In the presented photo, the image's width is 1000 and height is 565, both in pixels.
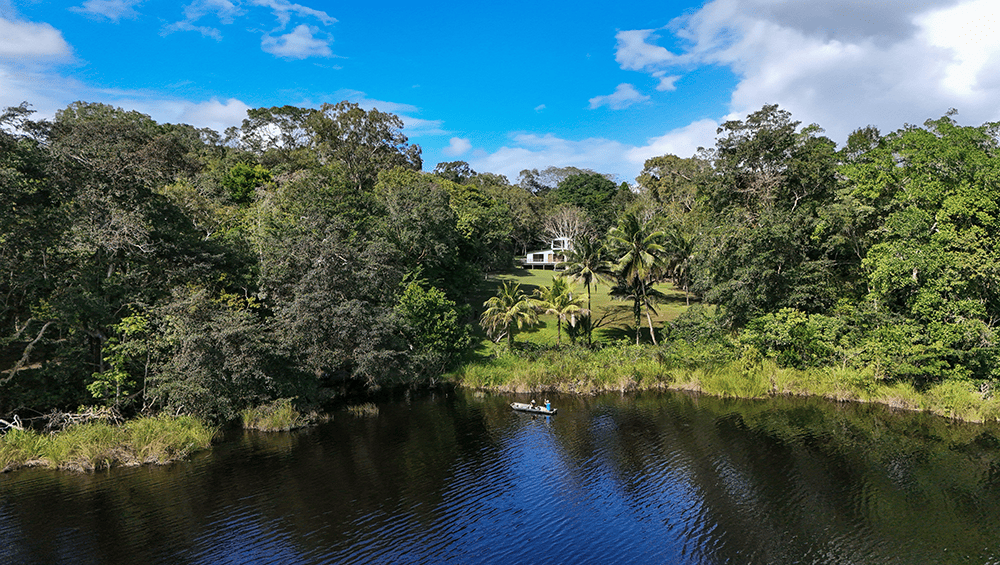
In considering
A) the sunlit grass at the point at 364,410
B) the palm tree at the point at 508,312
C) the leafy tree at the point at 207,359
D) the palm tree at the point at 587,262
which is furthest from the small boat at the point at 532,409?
the leafy tree at the point at 207,359

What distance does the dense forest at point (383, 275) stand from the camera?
30172 mm

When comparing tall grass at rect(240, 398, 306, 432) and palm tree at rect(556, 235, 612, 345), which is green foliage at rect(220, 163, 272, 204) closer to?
palm tree at rect(556, 235, 612, 345)

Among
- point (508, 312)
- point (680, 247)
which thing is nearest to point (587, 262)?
point (508, 312)

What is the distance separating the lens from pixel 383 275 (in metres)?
40.3

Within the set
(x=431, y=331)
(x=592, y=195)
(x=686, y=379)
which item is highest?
(x=592, y=195)

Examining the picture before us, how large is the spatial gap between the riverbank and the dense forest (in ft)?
3.99

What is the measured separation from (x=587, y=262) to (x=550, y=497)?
3096 centimetres

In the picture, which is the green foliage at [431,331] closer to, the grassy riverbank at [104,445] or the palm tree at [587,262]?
the palm tree at [587,262]

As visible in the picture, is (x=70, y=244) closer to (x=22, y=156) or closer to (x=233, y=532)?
(x=22, y=156)

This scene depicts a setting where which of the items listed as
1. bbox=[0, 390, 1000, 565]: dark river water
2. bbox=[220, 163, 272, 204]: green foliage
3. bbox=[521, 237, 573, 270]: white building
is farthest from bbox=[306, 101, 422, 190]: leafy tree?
bbox=[0, 390, 1000, 565]: dark river water

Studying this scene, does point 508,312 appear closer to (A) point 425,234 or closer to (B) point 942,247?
(A) point 425,234

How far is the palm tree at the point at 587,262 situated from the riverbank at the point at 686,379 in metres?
7.07

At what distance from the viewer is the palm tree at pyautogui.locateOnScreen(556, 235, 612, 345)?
5062 cm

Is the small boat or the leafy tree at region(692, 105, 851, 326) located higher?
the leafy tree at region(692, 105, 851, 326)
